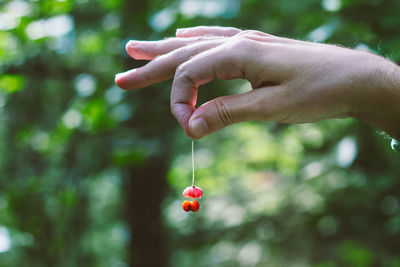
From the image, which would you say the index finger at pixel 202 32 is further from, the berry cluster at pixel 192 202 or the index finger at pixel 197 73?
the berry cluster at pixel 192 202

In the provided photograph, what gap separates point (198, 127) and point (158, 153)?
162 cm

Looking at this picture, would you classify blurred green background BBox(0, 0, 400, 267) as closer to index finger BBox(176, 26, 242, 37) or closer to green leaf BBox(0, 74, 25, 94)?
green leaf BBox(0, 74, 25, 94)

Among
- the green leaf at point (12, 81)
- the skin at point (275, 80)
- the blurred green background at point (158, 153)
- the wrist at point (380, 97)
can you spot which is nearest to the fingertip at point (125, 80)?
the skin at point (275, 80)

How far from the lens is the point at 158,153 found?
287cm

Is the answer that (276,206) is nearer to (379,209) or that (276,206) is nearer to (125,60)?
(379,209)

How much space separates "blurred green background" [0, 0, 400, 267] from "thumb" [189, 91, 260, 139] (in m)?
1.30

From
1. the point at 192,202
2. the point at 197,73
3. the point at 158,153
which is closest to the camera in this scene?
the point at 197,73

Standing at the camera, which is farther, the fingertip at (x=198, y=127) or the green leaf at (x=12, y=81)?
the green leaf at (x=12, y=81)

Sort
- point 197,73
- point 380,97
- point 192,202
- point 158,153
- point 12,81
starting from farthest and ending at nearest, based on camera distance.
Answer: point 12,81, point 158,153, point 192,202, point 380,97, point 197,73

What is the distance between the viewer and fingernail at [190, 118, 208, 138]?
1.28 m

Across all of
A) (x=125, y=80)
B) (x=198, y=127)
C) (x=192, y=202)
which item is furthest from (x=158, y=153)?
(x=198, y=127)

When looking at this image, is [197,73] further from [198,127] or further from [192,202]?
[192,202]

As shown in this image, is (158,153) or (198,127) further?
(158,153)

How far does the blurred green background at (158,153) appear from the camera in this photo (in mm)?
2859
